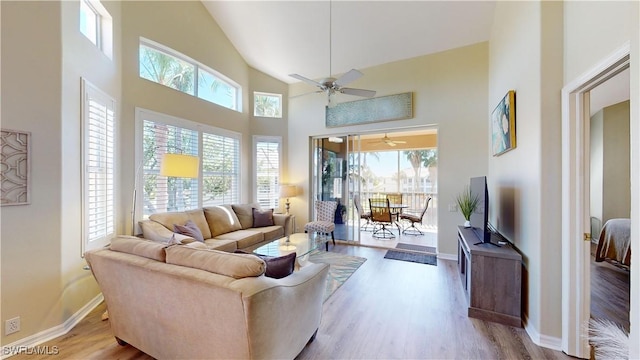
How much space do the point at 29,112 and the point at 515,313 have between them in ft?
15.1

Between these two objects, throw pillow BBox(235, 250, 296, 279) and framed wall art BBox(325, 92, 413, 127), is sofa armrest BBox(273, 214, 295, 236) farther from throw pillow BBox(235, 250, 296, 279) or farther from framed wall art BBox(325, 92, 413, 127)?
throw pillow BBox(235, 250, 296, 279)

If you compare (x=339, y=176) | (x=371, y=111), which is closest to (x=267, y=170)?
(x=339, y=176)

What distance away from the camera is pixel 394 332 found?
2.27 meters

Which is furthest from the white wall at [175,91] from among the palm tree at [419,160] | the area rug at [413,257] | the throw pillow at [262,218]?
the palm tree at [419,160]

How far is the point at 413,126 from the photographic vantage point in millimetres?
4703

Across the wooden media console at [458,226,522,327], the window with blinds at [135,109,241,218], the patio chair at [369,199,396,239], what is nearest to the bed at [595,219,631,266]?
the wooden media console at [458,226,522,327]

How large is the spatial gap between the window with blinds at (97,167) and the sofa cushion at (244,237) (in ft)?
4.70

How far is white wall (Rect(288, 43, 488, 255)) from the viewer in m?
4.20

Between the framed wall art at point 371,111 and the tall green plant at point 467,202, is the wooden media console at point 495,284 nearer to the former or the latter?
the tall green plant at point 467,202

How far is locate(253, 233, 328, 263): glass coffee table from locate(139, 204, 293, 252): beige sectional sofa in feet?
1.95

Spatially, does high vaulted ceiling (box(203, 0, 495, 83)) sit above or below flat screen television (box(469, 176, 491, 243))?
above

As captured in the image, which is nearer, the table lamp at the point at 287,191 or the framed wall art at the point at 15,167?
the framed wall art at the point at 15,167

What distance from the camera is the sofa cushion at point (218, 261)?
1.46m

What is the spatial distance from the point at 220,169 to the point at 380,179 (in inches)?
206
